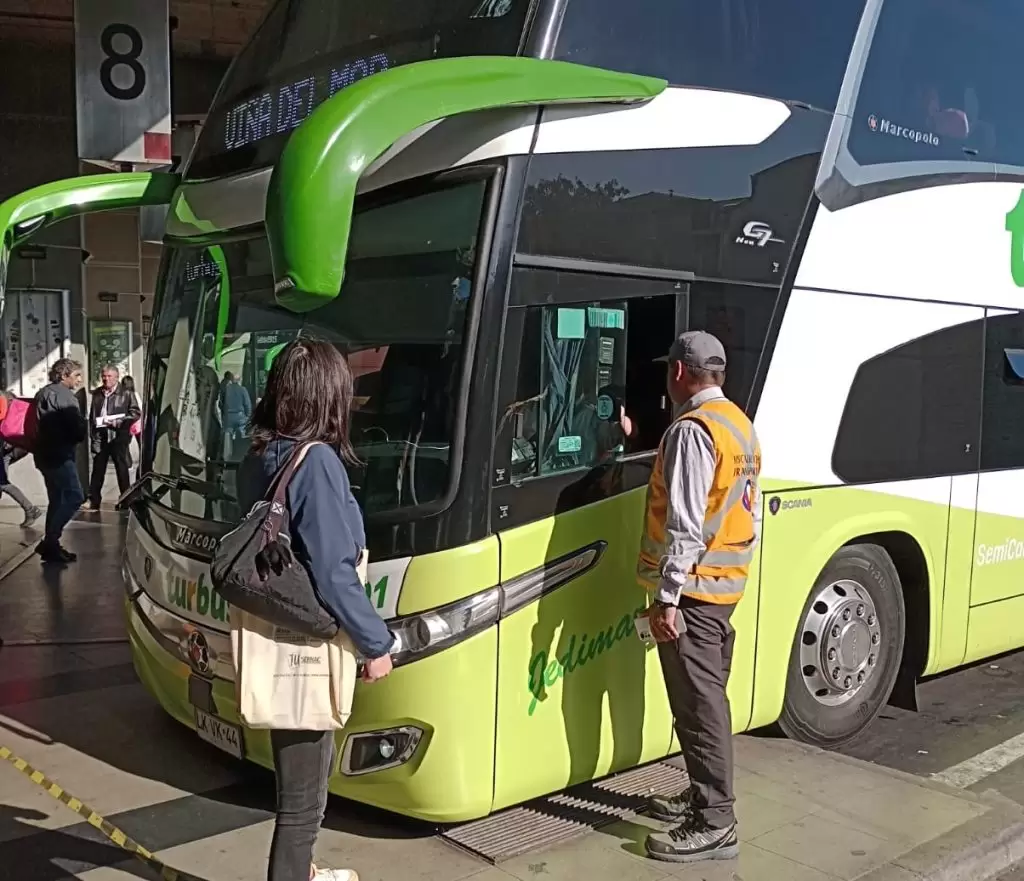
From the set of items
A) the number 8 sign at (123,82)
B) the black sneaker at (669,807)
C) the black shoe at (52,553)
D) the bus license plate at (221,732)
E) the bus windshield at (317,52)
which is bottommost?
the black shoe at (52,553)

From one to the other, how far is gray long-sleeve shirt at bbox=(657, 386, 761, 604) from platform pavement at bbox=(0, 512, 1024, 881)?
1123 mm

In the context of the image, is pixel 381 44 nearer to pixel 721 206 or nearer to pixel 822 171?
pixel 721 206

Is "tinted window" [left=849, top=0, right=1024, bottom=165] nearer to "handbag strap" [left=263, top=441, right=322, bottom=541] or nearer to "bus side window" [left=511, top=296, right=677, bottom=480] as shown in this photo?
"bus side window" [left=511, top=296, right=677, bottom=480]

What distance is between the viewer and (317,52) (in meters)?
4.77

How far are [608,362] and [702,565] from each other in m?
0.89

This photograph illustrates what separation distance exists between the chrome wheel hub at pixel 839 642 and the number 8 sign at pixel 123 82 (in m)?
6.22

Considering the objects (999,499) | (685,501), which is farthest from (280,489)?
(999,499)

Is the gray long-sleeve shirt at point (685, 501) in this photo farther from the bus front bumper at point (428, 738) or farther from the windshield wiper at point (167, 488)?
the windshield wiper at point (167, 488)

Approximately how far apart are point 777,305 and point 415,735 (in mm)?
2435

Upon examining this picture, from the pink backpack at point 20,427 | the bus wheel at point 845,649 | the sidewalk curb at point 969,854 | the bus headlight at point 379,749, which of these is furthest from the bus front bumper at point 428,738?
the pink backpack at point 20,427

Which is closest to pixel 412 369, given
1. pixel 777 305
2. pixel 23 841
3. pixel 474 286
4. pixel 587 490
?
pixel 474 286

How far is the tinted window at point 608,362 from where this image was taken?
4008 mm

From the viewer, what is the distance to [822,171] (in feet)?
16.3

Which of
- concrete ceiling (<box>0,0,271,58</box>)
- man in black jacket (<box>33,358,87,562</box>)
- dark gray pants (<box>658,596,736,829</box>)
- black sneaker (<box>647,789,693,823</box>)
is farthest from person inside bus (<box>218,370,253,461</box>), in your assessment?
concrete ceiling (<box>0,0,271,58</box>)
